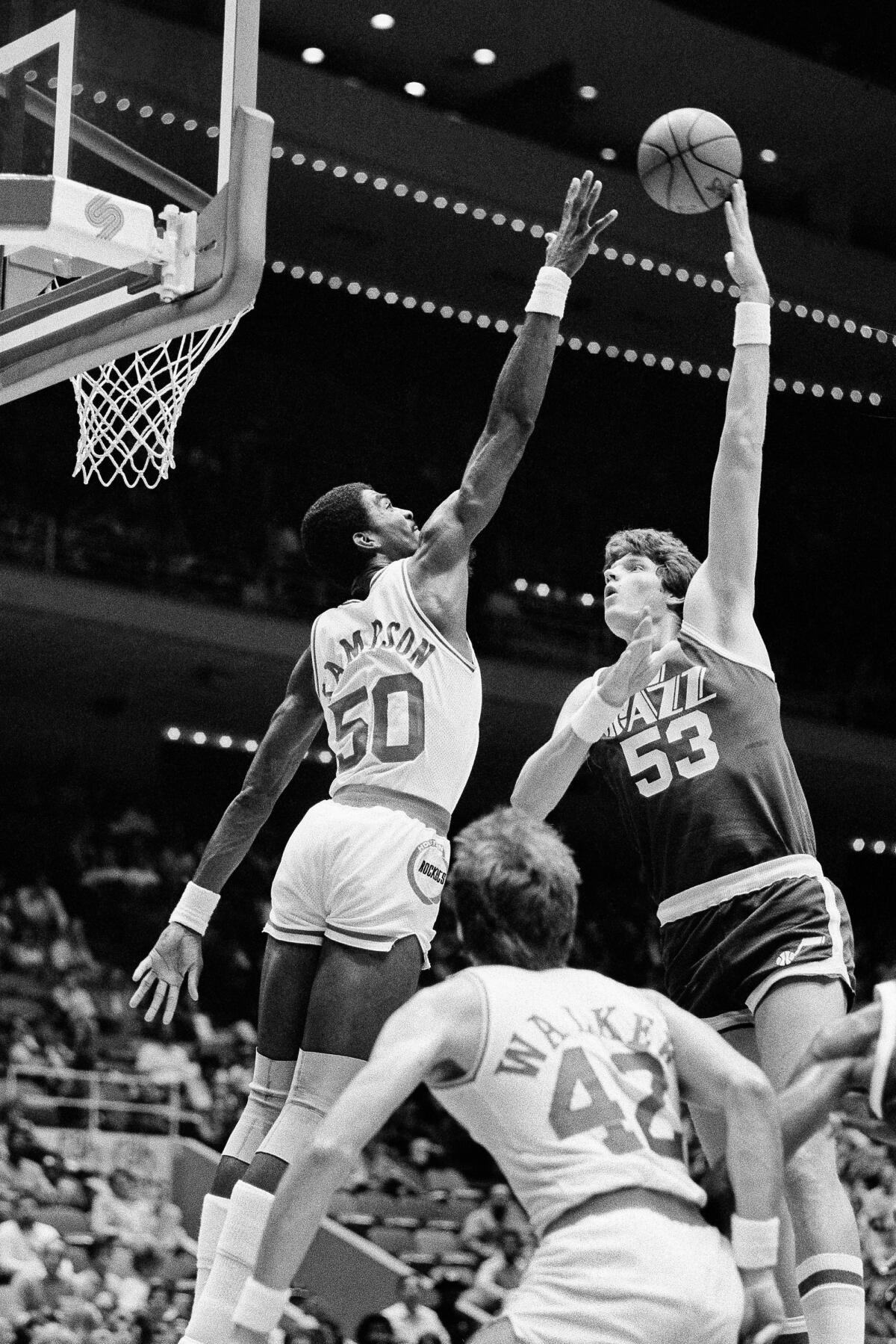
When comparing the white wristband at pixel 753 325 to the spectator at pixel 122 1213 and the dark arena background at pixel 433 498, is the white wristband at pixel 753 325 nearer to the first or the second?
the spectator at pixel 122 1213

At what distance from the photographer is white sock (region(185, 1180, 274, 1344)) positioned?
5.08 m

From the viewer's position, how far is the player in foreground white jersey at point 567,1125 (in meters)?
3.68

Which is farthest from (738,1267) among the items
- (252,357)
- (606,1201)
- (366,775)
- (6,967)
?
(252,357)

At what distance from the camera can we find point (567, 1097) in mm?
3863

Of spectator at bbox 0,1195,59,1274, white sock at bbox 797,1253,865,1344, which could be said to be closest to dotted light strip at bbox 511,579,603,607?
spectator at bbox 0,1195,59,1274

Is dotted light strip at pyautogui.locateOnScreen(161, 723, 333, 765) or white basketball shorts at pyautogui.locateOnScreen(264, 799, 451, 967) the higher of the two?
white basketball shorts at pyautogui.locateOnScreen(264, 799, 451, 967)

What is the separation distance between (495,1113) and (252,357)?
22.6 meters

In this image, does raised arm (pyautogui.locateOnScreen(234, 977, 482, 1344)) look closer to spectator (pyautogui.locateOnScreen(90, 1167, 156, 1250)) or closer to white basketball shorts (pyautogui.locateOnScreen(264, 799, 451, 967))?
white basketball shorts (pyautogui.locateOnScreen(264, 799, 451, 967))

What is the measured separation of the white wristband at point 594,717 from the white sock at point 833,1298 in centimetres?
163

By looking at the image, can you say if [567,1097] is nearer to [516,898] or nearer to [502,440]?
[516,898]

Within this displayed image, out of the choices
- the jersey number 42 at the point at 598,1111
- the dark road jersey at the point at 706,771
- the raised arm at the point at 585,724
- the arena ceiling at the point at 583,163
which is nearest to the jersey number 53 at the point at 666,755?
the dark road jersey at the point at 706,771

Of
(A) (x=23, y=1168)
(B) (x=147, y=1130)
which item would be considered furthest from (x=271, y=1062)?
(B) (x=147, y=1130)

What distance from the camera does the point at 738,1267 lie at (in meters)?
3.80

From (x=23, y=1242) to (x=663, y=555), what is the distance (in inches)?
330
